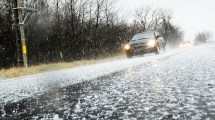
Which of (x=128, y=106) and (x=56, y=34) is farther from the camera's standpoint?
(x=56, y=34)

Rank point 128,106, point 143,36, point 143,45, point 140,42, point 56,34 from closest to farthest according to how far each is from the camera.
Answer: point 128,106, point 143,45, point 140,42, point 143,36, point 56,34

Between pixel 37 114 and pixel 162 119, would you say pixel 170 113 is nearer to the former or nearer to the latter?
pixel 162 119

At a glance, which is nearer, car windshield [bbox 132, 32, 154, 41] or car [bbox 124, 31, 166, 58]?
car [bbox 124, 31, 166, 58]

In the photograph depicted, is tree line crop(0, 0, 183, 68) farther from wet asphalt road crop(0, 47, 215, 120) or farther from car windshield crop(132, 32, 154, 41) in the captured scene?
wet asphalt road crop(0, 47, 215, 120)

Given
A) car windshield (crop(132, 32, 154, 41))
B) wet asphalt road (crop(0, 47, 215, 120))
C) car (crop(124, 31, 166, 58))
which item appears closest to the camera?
wet asphalt road (crop(0, 47, 215, 120))

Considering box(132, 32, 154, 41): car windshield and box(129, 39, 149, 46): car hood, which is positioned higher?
box(132, 32, 154, 41): car windshield

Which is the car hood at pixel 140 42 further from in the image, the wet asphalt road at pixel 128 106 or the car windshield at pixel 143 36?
the wet asphalt road at pixel 128 106

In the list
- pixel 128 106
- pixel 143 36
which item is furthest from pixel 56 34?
pixel 128 106

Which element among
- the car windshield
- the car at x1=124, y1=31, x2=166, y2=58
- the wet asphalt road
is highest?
the car windshield

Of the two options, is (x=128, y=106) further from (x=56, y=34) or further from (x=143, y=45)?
(x=56, y=34)

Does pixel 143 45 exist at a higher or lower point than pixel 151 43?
lower

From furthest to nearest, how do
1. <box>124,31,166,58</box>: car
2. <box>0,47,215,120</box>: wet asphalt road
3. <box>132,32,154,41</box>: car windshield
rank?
<box>132,32,154,41</box>: car windshield → <box>124,31,166,58</box>: car → <box>0,47,215,120</box>: wet asphalt road

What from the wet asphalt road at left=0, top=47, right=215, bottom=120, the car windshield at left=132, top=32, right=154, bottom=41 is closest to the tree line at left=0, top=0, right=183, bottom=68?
the car windshield at left=132, top=32, right=154, bottom=41

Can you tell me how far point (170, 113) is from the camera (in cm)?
316
